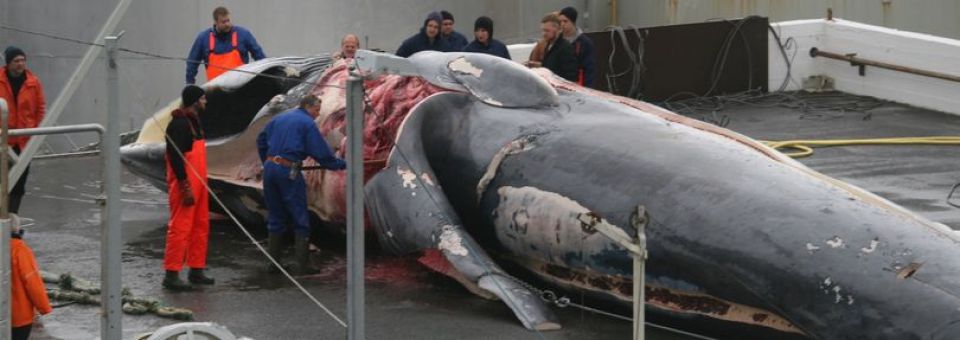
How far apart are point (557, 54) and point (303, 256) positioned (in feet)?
16.3

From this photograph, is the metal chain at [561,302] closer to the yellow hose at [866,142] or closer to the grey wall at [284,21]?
the yellow hose at [866,142]

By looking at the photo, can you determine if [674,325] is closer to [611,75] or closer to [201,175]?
[201,175]

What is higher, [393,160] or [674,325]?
[393,160]

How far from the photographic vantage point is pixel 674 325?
31.5 feet

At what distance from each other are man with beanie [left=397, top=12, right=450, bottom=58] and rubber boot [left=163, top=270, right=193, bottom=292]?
5297mm

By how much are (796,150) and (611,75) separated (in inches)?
153

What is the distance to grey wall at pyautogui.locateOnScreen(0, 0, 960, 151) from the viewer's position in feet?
65.5

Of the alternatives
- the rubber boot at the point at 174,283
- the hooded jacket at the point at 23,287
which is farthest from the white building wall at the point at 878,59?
the hooded jacket at the point at 23,287

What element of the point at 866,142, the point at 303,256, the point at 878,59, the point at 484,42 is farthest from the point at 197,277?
the point at 878,59

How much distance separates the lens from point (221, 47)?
16531 millimetres

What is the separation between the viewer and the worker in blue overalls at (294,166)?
11.4 metres

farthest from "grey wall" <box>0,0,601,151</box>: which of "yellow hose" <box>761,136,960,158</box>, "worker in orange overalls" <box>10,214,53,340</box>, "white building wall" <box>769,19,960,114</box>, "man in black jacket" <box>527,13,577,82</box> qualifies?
"worker in orange overalls" <box>10,214,53,340</box>

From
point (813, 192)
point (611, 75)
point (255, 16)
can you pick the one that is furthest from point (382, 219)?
point (255, 16)

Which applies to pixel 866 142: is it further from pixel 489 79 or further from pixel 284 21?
pixel 284 21
